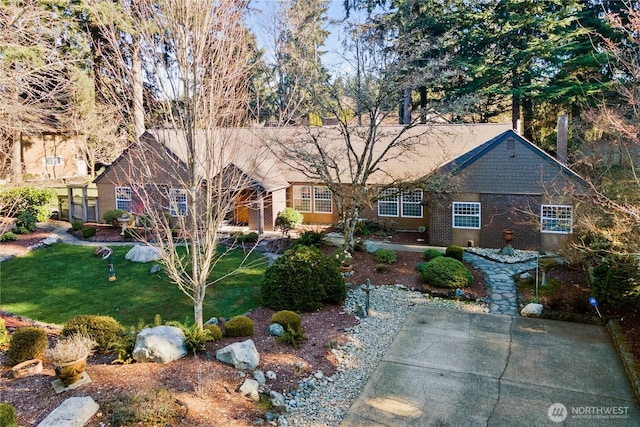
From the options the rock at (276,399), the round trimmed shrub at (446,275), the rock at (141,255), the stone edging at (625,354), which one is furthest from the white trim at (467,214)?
the rock at (276,399)

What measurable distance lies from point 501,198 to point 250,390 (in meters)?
15.5

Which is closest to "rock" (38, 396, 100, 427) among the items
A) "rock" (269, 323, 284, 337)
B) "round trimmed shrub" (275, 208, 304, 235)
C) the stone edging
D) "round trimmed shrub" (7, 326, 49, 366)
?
"round trimmed shrub" (7, 326, 49, 366)

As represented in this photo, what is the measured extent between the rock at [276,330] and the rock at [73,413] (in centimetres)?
416

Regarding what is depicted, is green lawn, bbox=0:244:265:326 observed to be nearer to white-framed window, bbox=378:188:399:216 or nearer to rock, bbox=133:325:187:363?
rock, bbox=133:325:187:363

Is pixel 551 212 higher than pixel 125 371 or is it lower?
higher

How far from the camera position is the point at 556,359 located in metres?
9.20

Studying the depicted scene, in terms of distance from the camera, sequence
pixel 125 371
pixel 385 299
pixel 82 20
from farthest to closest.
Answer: pixel 82 20 < pixel 385 299 < pixel 125 371

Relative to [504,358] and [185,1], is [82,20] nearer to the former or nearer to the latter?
[185,1]

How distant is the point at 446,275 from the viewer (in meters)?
14.0

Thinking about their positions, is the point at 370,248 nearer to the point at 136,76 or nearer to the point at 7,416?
the point at 136,76

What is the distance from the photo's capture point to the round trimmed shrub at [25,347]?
7.89m

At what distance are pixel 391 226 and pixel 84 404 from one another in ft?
60.1

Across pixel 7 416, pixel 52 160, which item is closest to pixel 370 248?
pixel 7 416

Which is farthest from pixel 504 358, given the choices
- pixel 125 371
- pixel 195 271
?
pixel 125 371
